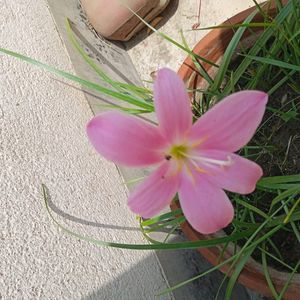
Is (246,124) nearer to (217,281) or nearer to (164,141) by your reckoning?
(164,141)

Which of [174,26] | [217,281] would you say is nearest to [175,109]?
[217,281]

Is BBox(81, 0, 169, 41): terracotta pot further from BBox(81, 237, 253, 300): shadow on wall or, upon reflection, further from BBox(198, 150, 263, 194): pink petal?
BBox(198, 150, 263, 194): pink petal

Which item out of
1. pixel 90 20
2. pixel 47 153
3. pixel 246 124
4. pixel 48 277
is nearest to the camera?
pixel 246 124

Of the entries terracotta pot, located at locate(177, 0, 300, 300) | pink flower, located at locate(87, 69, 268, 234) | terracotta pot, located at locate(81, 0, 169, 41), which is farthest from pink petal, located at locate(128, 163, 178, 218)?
terracotta pot, located at locate(81, 0, 169, 41)

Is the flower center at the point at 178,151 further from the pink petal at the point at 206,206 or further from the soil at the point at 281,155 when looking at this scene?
the soil at the point at 281,155

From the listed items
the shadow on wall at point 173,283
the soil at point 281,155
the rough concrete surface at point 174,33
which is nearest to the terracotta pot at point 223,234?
the soil at point 281,155

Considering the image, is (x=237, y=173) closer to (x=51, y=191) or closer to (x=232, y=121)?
(x=232, y=121)

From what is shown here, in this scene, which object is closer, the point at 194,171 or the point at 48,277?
the point at 194,171
